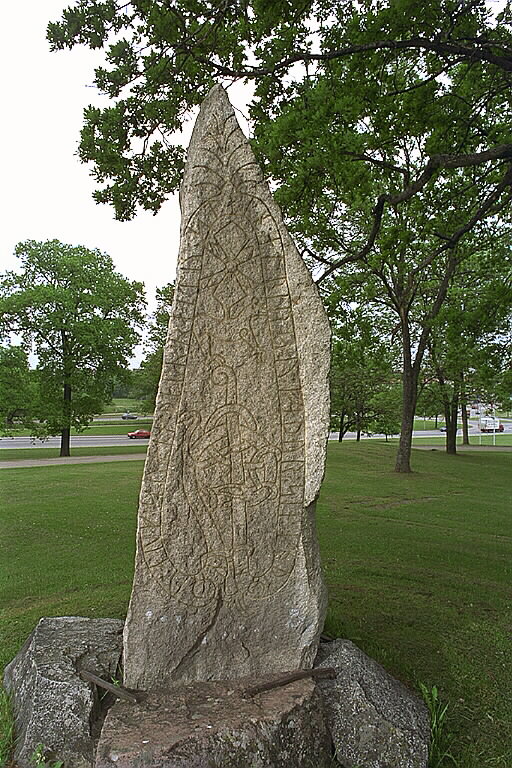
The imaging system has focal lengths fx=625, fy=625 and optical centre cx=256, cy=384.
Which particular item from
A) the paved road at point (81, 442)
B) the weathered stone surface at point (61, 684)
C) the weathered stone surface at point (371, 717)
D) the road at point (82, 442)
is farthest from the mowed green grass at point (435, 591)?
the paved road at point (81, 442)

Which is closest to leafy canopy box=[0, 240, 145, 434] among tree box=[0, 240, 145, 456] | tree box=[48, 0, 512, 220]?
tree box=[0, 240, 145, 456]

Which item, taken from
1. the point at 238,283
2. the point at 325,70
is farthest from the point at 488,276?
the point at 238,283

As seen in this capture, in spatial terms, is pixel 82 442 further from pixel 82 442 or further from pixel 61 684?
pixel 61 684

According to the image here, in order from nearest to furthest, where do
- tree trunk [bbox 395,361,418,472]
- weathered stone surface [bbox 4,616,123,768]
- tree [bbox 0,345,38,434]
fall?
weathered stone surface [bbox 4,616,123,768]
tree trunk [bbox 395,361,418,472]
tree [bbox 0,345,38,434]

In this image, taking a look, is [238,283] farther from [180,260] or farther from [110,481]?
[110,481]

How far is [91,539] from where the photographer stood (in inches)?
370

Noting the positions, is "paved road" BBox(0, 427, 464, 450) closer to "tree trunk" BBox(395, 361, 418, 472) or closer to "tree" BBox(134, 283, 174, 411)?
"tree" BBox(134, 283, 174, 411)

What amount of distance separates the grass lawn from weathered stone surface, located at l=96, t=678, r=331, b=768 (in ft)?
3.43

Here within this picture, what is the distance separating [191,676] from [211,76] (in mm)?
7399

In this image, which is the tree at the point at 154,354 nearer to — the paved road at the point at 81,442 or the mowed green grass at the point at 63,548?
the paved road at the point at 81,442

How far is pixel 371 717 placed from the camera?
152 inches

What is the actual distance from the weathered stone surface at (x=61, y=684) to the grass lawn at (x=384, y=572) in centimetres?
78

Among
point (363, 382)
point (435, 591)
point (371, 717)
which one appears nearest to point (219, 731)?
point (371, 717)

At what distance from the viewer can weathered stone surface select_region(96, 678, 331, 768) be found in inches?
131
